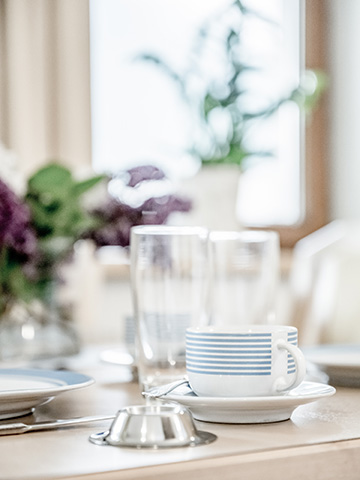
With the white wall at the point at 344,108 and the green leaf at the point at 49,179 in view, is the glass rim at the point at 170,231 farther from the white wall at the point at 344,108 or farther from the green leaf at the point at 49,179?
the white wall at the point at 344,108

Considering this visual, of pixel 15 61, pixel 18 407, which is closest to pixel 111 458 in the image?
pixel 18 407

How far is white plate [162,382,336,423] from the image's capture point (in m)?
0.71

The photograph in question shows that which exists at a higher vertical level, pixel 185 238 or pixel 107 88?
pixel 107 88

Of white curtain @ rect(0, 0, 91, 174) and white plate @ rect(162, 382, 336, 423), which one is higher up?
white curtain @ rect(0, 0, 91, 174)

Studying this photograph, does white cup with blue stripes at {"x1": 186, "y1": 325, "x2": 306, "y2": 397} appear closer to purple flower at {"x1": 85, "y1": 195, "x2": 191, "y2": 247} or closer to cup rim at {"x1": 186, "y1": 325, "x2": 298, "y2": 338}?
cup rim at {"x1": 186, "y1": 325, "x2": 298, "y2": 338}

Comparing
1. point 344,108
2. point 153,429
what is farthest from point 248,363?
point 344,108

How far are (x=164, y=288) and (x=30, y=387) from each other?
7.2 inches

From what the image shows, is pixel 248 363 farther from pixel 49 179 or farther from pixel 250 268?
pixel 49 179

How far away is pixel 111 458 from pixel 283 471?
12 cm

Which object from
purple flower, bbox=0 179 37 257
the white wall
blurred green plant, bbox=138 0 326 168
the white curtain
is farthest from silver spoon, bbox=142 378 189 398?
the white wall

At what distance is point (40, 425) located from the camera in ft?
2.38

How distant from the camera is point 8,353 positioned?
124cm

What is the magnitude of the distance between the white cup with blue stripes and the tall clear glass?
0.57ft

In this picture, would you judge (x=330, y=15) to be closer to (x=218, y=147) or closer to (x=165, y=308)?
(x=218, y=147)
